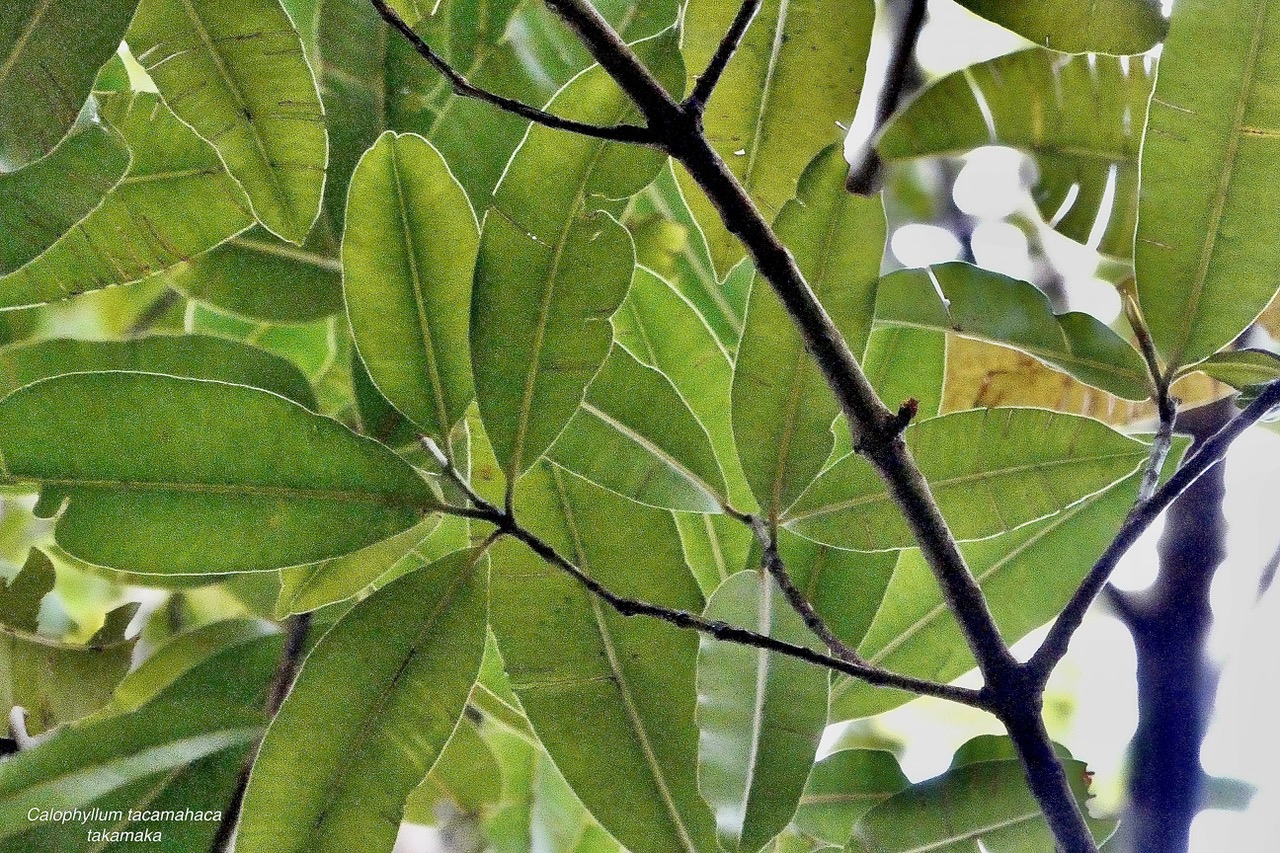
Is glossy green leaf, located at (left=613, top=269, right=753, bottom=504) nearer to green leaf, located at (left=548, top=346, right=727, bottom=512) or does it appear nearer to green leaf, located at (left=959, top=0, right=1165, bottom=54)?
green leaf, located at (left=548, top=346, right=727, bottom=512)

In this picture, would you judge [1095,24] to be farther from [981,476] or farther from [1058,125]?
[981,476]

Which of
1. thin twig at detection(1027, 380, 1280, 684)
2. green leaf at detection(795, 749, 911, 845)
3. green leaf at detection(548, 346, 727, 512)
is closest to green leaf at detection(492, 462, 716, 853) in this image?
green leaf at detection(548, 346, 727, 512)

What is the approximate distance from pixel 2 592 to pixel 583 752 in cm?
48

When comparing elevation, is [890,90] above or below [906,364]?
above

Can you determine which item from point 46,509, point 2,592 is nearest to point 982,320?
point 46,509

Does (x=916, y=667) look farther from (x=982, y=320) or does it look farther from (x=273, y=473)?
(x=273, y=473)

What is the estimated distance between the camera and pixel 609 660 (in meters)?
0.68

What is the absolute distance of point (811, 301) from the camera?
1.54ft

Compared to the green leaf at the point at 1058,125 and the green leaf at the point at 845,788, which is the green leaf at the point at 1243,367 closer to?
the green leaf at the point at 1058,125

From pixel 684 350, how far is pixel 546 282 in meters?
0.21

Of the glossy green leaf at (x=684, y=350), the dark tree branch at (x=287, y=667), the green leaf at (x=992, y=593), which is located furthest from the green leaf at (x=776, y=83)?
the dark tree branch at (x=287, y=667)

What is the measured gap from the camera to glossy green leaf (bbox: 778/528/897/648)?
73cm

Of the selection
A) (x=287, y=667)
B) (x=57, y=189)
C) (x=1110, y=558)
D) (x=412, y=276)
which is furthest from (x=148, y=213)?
(x=1110, y=558)

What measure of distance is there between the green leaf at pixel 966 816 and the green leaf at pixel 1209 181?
0.30m
